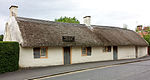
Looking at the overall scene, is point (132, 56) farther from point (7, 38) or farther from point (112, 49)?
point (7, 38)

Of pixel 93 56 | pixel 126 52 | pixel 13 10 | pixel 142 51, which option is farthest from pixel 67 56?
pixel 142 51

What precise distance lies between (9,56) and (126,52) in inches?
690

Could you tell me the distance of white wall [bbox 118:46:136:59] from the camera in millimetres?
21991

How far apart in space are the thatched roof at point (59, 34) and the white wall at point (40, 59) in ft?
2.86

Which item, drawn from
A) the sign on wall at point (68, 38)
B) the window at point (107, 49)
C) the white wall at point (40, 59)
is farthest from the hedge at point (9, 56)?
the window at point (107, 49)

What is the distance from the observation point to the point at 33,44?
13211 millimetres

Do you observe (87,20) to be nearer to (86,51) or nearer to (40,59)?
(86,51)

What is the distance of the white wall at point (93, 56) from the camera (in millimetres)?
16719

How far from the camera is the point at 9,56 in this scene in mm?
11891

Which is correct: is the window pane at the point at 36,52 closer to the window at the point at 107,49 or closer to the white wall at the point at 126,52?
the window at the point at 107,49

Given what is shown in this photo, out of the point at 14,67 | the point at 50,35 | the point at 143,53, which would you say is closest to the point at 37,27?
the point at 50,35

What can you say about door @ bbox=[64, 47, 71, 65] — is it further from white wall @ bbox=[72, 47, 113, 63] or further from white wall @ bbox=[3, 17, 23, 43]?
white wall @ bbox=[3, 17, 23, 43]

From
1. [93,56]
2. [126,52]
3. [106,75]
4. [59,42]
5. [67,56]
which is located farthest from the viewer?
[126,52]

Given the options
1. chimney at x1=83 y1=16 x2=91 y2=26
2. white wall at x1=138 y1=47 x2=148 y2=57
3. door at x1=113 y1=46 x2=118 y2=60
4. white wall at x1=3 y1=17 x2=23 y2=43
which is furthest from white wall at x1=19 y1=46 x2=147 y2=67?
chimney at x1=83 y1=16 x2=91 y2=26
